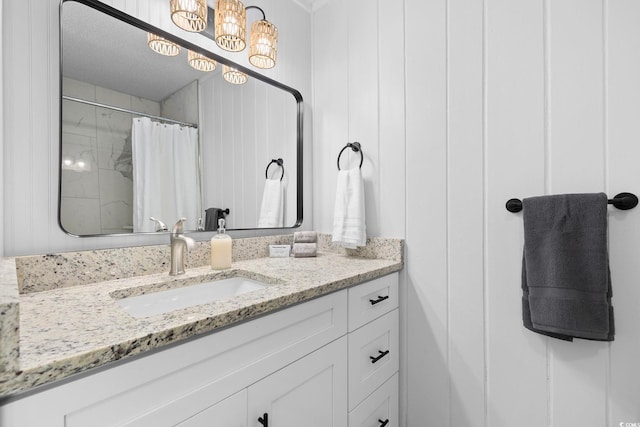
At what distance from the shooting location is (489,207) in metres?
1.17

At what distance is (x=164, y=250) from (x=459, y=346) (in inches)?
48.4

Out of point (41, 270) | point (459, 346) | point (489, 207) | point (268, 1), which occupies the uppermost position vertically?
point (268, 1)

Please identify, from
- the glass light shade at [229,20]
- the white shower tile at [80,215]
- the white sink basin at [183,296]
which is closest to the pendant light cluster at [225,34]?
A: the glass light shade at [229,20]

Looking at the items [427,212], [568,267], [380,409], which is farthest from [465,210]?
[380,409]

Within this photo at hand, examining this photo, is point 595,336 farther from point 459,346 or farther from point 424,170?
point 424,170

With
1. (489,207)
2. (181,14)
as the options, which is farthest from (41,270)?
(489,207)

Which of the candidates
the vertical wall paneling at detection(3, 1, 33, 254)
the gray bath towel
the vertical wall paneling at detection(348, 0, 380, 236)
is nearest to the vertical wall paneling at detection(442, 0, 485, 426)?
the gray bath towel

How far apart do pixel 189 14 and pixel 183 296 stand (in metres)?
1.03

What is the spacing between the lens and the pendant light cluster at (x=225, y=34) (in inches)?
44.3

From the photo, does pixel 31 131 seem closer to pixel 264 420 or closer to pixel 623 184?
pixel 264 420

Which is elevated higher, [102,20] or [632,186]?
[102,20]

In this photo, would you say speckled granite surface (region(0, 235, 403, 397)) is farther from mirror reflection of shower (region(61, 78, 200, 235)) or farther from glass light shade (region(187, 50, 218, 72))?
glass light shade (region(187, 50, 218, 72))

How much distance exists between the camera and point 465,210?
123 cm

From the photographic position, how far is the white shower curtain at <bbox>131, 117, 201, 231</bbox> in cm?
110
